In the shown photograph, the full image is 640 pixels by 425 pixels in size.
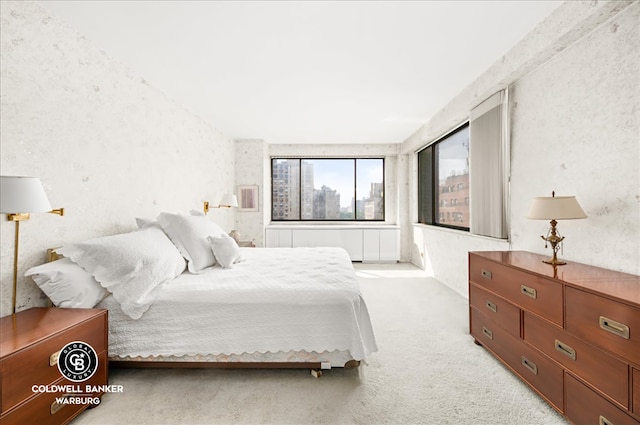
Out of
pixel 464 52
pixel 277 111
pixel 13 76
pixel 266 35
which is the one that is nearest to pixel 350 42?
pixel 266 35

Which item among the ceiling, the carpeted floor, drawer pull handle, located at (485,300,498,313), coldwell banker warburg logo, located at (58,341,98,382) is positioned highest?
the ceiling

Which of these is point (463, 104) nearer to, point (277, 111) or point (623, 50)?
point (623, 50)

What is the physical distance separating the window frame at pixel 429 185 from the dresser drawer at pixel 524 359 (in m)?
2.46

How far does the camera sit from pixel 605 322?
147cm

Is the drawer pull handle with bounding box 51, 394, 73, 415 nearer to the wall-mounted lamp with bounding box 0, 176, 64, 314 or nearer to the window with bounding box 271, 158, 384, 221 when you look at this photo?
the wall-mounted lamp with bounding box 0, 176, 64, 314

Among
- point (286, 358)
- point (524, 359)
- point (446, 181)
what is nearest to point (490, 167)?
point (446, 181)

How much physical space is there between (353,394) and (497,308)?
127 cm

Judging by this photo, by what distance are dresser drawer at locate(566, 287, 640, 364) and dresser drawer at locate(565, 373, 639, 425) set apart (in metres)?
0.26

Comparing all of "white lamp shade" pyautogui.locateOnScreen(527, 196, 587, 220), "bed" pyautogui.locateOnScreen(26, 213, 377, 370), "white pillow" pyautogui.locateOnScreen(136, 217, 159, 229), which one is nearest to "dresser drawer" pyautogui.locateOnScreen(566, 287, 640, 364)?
"white lamp shade" pyautogui.locateOnScreen(527, 196, 587, 220)

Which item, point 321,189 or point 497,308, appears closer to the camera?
point 497,308

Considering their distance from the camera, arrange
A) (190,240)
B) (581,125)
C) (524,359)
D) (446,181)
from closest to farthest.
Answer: (524,359)
(581,125)
(190,240)
(446,181)

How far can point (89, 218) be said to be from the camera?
248 centimetres

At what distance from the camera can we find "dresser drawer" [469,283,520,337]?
2.14 meters

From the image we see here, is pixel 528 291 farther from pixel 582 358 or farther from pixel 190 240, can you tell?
pixel 190 240
